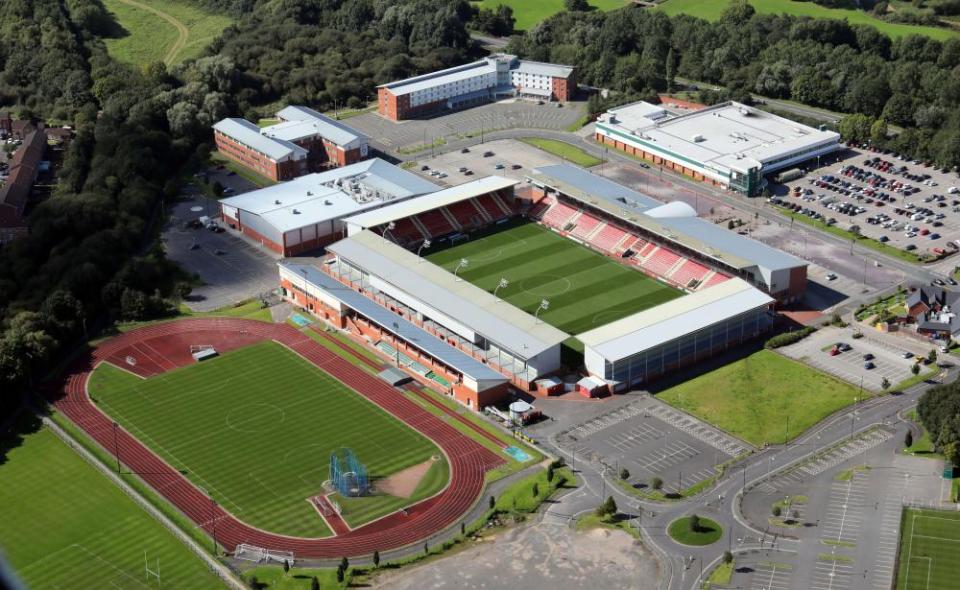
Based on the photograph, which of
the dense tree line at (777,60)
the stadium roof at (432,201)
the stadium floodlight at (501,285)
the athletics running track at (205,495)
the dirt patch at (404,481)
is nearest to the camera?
the athletics running track at (205,495)

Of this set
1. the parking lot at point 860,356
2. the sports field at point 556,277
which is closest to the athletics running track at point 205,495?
the sports field at point 556,277

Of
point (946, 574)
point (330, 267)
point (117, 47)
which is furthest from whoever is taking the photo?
point (117, 47)

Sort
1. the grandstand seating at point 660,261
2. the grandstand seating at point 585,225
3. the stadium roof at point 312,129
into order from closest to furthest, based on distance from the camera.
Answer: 1. the grandstand seating at point 660,261
2. the grandstand seating at point 585,225
3. the stadium roof at point 312,129

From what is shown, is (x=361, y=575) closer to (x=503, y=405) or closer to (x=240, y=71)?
(x=503, y=405)

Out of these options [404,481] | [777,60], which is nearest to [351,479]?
[404,481]

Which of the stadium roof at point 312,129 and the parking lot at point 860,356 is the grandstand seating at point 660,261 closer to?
the parking lot at point 860,356

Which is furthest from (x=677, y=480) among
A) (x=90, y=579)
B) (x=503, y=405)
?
(x=90, y=579)

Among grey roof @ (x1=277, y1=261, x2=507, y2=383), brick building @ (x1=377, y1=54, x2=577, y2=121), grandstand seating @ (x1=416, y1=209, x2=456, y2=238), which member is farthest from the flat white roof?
grey roof @ (x1=277, y1=261, x2=507, y2=383)
